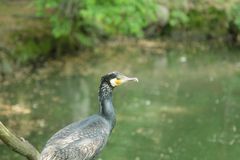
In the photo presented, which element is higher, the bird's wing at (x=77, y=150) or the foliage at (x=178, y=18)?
the bird's wing at (x=77, y=150)

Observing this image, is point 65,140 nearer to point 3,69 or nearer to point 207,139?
point 207,139

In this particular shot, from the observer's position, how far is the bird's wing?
848cm

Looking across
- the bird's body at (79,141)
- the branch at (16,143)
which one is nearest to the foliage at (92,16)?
the bird's body at (79,141)

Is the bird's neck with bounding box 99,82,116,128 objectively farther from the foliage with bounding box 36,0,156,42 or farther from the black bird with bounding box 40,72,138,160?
the foliage with bounding box 36,0,156,42

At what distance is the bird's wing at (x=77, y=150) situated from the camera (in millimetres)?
8477

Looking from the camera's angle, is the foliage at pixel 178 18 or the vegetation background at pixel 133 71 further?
the foliage at pixel 178 18

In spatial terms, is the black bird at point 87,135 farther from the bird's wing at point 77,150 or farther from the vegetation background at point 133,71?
the vegetation background at point 133,71

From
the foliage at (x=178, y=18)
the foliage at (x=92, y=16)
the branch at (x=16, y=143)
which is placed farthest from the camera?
the foliage at (x=178, y=18)

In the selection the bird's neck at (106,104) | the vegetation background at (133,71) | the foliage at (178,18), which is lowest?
the foliage at (178,18)

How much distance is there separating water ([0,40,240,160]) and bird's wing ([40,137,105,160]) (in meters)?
4.67

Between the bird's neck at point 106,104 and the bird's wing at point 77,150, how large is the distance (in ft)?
1.64

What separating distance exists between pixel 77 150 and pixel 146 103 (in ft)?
32.3

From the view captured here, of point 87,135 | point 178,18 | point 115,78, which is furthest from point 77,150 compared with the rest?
point 178,18

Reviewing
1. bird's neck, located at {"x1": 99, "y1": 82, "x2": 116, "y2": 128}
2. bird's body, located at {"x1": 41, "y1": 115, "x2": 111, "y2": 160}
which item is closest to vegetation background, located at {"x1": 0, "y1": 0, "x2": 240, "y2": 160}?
bird's neck, located at {"x1": 99, "y1": 82, "x2": 116, "y2": 128}
